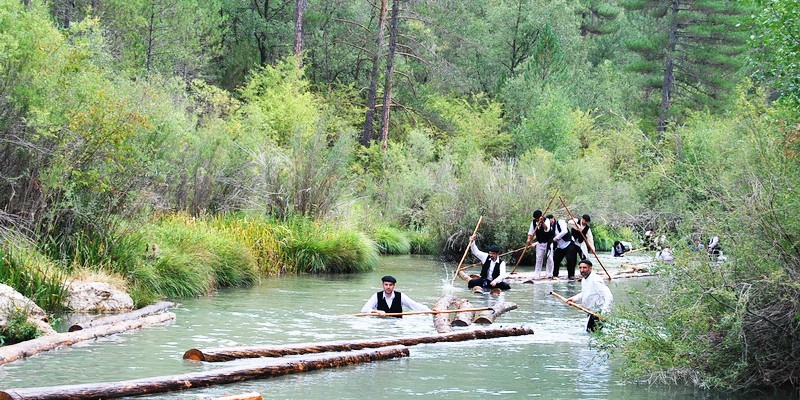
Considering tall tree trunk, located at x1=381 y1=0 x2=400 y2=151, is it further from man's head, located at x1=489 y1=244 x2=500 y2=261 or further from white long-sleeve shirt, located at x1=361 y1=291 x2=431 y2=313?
white long-sleeve shirt, located at x1=361 y1=291 x2=431 y2=313

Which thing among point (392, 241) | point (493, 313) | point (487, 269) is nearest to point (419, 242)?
point (392, 241)

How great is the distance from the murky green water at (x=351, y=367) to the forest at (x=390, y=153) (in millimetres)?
775

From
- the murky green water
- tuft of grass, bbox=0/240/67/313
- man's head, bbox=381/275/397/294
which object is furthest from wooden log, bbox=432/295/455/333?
tuft of grass, bbox=0/240/67/313

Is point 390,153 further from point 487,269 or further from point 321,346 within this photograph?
point 321,346

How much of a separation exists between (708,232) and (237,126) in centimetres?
2033

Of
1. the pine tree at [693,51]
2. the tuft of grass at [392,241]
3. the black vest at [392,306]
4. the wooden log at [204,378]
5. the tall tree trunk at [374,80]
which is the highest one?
the pine tree at [693,51]

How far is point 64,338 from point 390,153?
104 feet

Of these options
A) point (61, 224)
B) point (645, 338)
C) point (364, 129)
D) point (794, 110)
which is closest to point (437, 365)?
point (645, 338)

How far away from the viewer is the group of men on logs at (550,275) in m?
17.1

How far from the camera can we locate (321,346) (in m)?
13.9

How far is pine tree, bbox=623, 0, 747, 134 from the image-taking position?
182 ft

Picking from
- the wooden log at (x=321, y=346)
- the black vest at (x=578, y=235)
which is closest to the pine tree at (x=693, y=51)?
the black vest at (x=578, y=235)

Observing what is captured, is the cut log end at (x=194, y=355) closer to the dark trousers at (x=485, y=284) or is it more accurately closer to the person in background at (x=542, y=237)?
the dark trousers at (x=485, y=284)

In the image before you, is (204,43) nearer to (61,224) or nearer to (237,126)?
(237,126)
